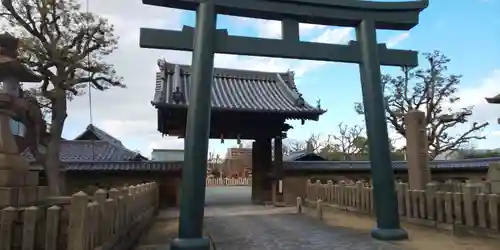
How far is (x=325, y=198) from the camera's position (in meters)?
16.5

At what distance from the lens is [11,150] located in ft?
20.8

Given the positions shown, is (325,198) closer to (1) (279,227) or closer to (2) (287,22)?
(1) (279,227)

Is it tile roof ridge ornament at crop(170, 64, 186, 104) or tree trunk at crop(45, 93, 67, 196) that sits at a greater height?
tile roof ridge ornament at crop(170, 64, 186, 104)

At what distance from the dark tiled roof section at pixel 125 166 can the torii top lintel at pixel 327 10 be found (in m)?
12.2

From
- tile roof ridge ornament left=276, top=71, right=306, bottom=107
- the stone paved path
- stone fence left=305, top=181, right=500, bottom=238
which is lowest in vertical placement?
the stone paved path

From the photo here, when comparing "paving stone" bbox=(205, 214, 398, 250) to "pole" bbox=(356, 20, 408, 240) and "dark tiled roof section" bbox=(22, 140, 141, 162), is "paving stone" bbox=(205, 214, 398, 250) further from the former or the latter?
"dark tiled roof section" bbox=(22, 140, 141, 162)

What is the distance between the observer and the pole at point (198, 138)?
258 inches

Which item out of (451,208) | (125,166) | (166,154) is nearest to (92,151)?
(125,166)

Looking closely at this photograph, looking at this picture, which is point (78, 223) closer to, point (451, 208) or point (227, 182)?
point (451, 208)

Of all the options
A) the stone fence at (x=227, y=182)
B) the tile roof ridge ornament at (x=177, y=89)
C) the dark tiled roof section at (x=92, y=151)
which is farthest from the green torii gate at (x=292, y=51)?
the stone fence at (x=227, y=182)

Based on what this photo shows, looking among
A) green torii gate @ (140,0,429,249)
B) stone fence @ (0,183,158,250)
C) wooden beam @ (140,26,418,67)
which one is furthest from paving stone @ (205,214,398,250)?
wooden beam @ (140,26,418,67)

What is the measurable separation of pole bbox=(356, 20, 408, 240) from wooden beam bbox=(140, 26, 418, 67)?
0.94ft

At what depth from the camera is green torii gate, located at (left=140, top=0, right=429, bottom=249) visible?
6734mm

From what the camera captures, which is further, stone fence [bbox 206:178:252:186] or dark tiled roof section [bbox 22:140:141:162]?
stone fence [bbox 206:178:252:186]
